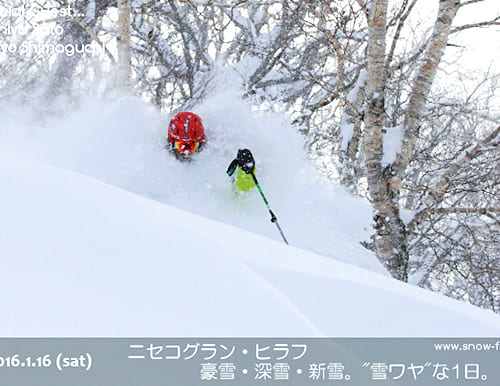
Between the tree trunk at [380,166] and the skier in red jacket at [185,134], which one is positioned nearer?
the tree trunk at [380,166]

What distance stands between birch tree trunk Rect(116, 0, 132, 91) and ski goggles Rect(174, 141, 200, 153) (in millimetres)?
2813

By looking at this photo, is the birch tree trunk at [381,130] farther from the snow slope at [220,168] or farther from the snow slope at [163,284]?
the snow slope at [163,284]

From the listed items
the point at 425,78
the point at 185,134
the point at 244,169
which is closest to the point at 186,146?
the point at 185,134

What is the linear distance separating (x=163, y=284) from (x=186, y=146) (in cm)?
445

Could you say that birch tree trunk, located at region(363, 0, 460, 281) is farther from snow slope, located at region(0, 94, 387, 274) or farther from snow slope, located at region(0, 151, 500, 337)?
snow slope, located at region(0, 151, 500, 337)

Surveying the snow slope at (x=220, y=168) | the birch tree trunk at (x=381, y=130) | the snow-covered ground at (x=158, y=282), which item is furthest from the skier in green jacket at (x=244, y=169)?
the snow-covered ground at (x=158, y=282)

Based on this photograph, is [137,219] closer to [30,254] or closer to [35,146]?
[30,254]

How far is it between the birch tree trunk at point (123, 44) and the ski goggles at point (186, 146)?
2.81 metres

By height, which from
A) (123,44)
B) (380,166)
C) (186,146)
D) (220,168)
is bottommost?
(380,166)

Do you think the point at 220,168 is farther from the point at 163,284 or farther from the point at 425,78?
the point at 163,284

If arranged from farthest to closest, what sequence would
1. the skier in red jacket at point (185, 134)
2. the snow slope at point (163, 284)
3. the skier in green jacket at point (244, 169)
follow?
the skier in red jacket at point (185, 134) → the skier in green jacket at point (244, 169) → the snow slope at point (163, 284)

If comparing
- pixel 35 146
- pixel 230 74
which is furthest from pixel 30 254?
pixel 230 74

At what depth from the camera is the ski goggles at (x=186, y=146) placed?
6067 mm

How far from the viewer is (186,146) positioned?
6.11 meters
